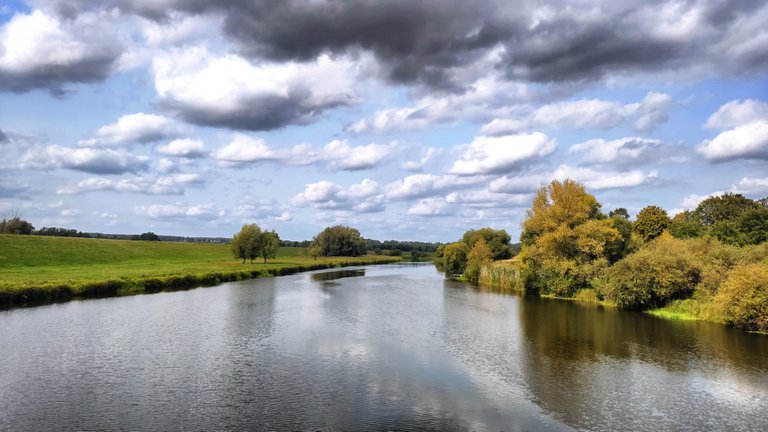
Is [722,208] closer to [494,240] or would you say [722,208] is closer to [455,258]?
[494,240]

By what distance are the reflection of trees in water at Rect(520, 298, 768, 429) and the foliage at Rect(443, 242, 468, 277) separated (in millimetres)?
52017

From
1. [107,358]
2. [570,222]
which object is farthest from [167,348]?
[570,222]

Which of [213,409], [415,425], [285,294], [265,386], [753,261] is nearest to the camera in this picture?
[415,425]

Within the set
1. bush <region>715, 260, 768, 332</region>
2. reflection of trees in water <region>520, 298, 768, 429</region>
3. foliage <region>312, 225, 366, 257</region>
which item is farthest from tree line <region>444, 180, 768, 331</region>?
foliage <region>312, 225, 366, 257</region>

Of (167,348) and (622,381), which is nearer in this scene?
(622,381)

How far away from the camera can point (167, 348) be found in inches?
875

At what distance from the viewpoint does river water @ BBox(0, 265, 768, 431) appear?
13969 millimetres

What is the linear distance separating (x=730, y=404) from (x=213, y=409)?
16.3 m

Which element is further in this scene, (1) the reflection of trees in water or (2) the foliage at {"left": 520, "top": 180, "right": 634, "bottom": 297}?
(2) the foliage at {"left": 520, "top": 180, "right": 634, "bottom": 297}

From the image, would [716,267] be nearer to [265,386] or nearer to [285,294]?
[265,386]

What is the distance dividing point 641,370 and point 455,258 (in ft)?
215

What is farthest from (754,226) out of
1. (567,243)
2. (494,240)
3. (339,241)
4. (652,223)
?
(339,241)

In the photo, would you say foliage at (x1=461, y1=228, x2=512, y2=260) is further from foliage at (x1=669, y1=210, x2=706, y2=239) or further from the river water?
the river water

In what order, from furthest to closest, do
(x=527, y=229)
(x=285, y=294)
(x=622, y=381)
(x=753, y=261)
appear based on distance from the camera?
1. (x=527, y=229)
2. (x=285, y=294)
3. (x=753, y=261)
4. (x=622, y=381)
